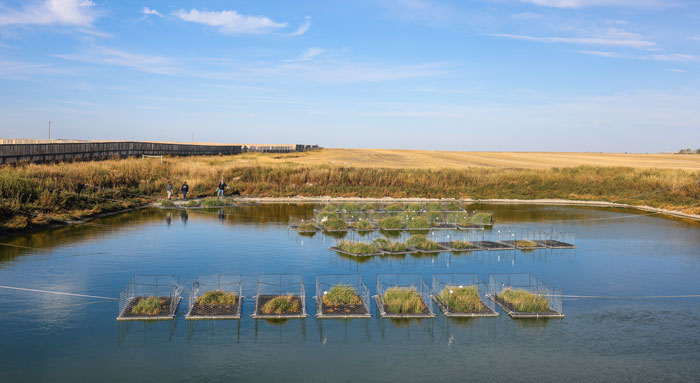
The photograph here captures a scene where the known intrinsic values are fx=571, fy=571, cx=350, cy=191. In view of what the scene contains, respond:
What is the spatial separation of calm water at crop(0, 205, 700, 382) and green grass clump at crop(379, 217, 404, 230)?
8811 millimetres

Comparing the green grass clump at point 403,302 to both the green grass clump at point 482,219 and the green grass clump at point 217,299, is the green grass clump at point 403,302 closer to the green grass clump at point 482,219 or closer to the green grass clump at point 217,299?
the green grass clump at point 217,299

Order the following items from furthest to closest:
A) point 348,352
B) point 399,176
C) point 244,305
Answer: point 399,176
point 244,305
point 348,352

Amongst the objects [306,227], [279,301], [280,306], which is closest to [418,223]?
[306,227]

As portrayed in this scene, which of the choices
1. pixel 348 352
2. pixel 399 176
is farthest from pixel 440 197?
pixel 348 352

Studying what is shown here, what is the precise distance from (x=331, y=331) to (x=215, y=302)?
193 inches

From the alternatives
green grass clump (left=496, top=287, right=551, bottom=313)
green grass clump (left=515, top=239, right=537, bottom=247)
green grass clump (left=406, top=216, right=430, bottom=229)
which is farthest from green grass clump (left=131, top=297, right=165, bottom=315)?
green grass clump (left=406, top=216, right=430, bottom=229)

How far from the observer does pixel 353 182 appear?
69375 millimetres

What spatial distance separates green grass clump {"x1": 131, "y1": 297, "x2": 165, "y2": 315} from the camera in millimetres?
20828

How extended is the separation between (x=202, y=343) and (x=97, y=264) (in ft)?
42.3

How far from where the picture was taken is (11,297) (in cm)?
2291

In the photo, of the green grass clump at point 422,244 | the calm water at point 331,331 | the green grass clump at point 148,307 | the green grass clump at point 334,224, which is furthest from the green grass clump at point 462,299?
the green grass clump at point 334,224

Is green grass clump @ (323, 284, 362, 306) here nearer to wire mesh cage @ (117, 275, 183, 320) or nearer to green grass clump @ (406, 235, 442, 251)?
wire mesh cage @ (117, 275, 183, 320)

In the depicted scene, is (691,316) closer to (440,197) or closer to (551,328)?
(551,328)

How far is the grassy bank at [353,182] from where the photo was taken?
52.2 meters
